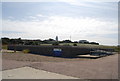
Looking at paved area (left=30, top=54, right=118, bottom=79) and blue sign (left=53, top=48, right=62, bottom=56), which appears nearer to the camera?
paved area (left=30, top=54, right=118, bottom=79)

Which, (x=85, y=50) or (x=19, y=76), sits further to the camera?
(x=85, y=50)

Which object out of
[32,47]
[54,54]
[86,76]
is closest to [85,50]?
[54,54]

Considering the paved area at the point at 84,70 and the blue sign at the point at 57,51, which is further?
the blue sign at the point at 57,51

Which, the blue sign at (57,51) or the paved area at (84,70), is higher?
the paved area at (84,70)

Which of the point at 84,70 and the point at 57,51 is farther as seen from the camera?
the point at 57,51

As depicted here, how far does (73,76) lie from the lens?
961cm

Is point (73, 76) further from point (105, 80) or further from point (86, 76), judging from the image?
point (105, 80)

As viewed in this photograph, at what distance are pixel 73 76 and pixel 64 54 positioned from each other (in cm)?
3408

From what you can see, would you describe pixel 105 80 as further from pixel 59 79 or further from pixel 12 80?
pixel 12 80

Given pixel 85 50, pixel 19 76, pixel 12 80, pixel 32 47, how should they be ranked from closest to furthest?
pixel 12 80 < pixel 19 76 < pixel 85 50 < pixel 32 47

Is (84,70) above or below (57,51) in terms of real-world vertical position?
above

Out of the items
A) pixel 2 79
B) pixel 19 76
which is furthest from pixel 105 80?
pixel 2 79

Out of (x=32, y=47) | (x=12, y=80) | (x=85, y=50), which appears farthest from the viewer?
(x=32, y=47)

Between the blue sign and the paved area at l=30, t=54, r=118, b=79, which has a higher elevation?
the paved area at l=30, t=54, r=118, b=79
